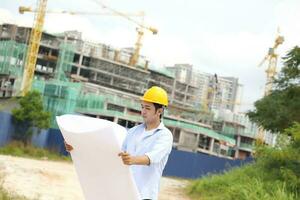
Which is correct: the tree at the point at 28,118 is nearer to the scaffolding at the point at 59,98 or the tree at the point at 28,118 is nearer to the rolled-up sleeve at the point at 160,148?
the scaffolding at the point at 59,98

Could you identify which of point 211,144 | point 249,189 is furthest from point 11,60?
point 249,189

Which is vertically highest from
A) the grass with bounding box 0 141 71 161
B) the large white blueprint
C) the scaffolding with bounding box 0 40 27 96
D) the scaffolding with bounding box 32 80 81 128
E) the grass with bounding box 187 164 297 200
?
the scaffolding with bounding box 0 40 27 96

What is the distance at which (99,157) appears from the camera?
342cm

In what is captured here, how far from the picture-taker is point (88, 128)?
3.42 metres

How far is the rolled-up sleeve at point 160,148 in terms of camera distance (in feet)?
10.8

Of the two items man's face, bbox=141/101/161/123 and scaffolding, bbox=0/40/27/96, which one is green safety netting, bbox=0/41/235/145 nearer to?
scaffolding, bbox=0/40/27/96

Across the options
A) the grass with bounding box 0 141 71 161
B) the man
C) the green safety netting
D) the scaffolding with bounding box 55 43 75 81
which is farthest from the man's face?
the scaffolding with bounding box 55 43 75 81

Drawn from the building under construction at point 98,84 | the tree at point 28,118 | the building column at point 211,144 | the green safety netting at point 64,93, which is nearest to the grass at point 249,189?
the tree at point 28,118

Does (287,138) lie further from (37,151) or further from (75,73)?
(75,73)

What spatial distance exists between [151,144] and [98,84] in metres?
74.1

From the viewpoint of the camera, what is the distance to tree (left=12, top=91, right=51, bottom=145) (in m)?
27.1

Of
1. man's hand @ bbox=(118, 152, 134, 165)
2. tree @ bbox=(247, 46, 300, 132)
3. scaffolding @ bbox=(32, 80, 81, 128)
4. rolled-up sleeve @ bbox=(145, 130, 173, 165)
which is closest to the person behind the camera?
man's hand @ bbox=(118, 152, 134, 165)

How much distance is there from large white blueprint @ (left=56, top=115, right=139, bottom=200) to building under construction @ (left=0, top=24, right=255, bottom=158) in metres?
40.3

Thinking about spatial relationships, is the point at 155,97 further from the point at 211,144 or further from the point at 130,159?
the point at 211,144
